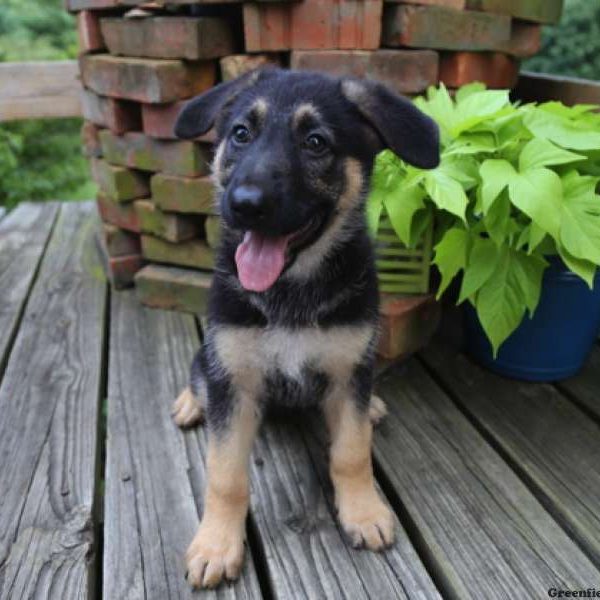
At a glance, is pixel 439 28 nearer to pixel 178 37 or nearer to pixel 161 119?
pixel 178 37

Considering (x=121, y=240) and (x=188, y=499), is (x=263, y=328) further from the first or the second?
(x=121, y=240)

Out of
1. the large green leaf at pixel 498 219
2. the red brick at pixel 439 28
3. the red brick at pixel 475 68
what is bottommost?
the large green leaf at pixel 498 219

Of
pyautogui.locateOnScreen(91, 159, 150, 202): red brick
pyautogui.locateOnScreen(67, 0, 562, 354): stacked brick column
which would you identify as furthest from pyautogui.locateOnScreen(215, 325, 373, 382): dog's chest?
pyautogui.locateOnScreen(91, 159, 150, 202): red brick

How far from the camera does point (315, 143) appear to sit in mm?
2066

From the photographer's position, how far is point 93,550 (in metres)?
Result: 2.16

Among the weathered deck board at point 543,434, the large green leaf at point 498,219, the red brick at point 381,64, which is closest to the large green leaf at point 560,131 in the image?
the large green leaf at point 498,219

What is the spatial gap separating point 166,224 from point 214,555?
2303 mm

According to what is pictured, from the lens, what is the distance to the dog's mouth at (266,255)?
6.50 feet

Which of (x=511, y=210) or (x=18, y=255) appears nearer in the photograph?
(x=511, y=210)

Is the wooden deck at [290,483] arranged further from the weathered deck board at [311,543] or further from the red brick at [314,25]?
the red brick at [314,25]

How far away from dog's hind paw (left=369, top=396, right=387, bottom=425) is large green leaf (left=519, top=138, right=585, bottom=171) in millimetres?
1228

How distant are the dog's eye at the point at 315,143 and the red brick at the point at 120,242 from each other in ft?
8.20

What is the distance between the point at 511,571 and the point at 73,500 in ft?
5.36

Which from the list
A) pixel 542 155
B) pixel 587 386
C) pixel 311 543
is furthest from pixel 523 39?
pixel 311 543
